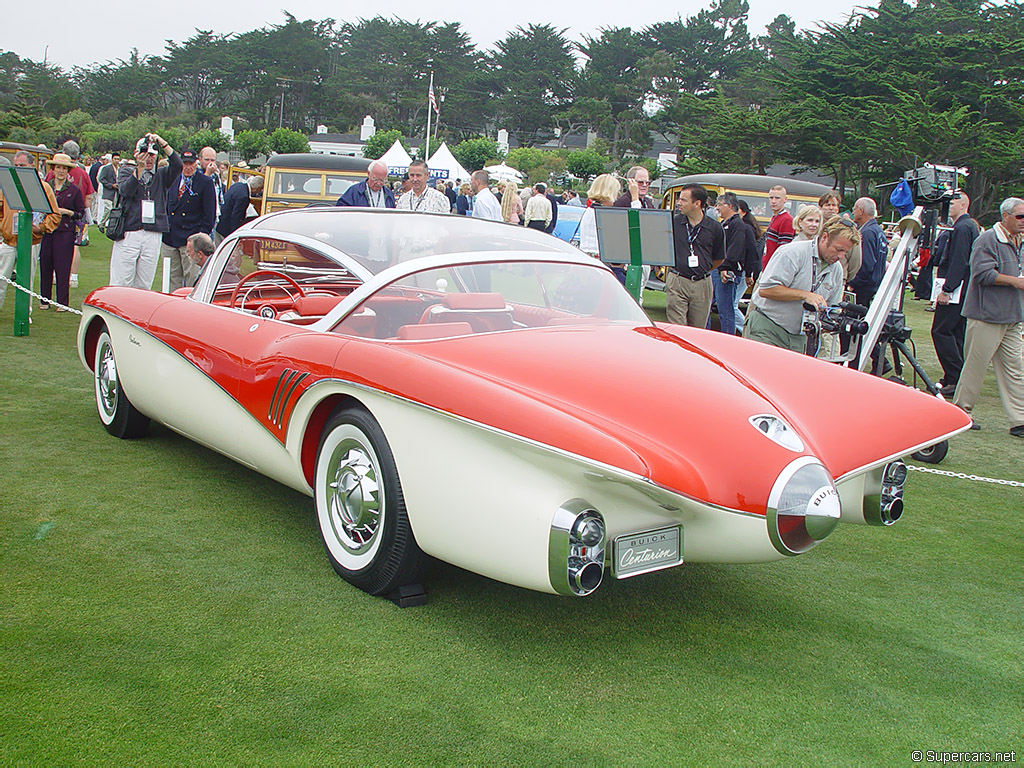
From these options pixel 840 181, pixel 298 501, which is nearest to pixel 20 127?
pixel 840 181

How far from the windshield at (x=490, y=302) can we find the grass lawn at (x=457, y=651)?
3.19ft

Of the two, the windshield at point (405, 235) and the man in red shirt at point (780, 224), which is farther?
the man in red shirt at point (780, 224)

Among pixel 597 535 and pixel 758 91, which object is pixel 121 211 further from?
pixel 758 91

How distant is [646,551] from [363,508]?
108 centimetres

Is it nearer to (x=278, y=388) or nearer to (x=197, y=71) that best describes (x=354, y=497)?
(x=278, y=388)

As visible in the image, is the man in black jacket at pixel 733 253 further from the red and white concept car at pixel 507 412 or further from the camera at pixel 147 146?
the camera at pixel 147 146

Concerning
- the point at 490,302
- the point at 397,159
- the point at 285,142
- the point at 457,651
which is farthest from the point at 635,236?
the point at 285,142

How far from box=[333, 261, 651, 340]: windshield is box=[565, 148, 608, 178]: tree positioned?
51.2m

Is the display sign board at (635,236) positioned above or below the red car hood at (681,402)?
above

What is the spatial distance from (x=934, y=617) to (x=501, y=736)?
74.9 inches

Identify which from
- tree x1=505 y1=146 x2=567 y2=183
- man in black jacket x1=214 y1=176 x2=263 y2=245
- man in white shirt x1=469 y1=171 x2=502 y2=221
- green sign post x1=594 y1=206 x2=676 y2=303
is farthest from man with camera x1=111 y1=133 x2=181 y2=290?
tree x1=505 y1=146 x2=567 y2=183

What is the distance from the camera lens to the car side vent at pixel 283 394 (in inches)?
136

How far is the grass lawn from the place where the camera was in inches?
93.7

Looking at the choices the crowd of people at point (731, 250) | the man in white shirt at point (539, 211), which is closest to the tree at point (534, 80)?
the man in white shirt at point (539, 211)
